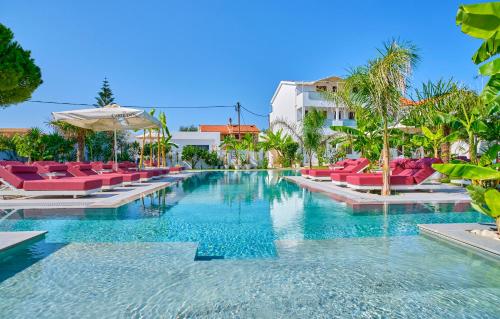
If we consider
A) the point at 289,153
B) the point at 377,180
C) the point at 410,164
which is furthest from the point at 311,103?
the point at 377,180

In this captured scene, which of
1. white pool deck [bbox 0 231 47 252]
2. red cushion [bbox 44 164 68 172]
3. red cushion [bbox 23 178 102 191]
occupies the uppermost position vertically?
red cushion [bbox 44 164 68 172]

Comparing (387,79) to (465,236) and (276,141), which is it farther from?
(276,141)

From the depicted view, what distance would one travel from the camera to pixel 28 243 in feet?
18.7

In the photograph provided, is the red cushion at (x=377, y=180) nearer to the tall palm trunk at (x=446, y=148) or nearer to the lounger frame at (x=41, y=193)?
the tall palm trunk at (x=446, y=148)

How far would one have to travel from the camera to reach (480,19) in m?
4.62

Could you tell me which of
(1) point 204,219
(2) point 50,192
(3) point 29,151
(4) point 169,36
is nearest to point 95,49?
(4) point 169,36

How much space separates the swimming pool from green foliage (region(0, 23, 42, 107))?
10196mm

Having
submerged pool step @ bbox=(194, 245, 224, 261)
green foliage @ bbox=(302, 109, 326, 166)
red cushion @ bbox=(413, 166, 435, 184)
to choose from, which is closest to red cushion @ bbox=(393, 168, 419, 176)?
red cushion @ bbox=(413, 166, 435, 184)

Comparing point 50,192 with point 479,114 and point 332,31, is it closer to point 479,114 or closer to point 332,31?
point 479,114

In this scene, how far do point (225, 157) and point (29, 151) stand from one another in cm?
1633

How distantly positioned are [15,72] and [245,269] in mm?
16010

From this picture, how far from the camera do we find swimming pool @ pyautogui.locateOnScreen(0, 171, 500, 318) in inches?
136

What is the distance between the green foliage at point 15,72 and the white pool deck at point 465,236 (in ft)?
55.7

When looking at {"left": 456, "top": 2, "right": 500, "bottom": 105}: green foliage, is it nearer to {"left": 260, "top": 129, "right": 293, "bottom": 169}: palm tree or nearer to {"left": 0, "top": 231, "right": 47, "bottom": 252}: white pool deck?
{"left": 0, "top": 231, "right": 47, "bottom": 252}: white pool deck
